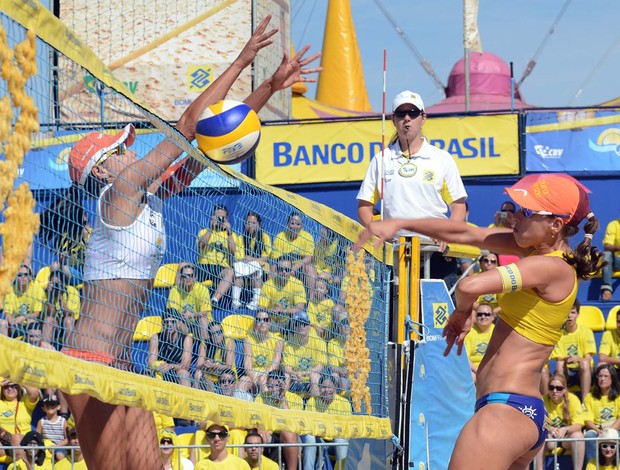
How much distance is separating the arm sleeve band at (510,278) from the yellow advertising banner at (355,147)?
28.1 feet

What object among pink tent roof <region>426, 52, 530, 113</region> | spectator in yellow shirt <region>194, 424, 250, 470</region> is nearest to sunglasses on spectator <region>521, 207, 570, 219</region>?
spectator in yellow shirt <region>194, 424, 250, 470</region>

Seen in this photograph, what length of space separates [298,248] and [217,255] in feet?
2.33

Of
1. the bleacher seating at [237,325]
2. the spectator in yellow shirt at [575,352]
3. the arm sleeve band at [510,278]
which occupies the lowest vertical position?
the bleacher seating at [237,325]

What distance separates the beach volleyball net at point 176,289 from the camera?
3.67 m

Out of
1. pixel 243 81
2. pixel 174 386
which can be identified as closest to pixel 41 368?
pixel 174 386

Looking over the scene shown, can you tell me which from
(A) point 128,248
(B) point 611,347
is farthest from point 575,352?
(A) point 128,248

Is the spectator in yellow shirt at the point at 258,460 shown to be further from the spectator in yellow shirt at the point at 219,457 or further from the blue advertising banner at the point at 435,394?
the blue advertising banner at the point at 435,394

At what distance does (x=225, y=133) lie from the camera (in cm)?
532

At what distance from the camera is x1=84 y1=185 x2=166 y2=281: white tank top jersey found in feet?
15.2

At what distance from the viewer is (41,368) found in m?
3.60

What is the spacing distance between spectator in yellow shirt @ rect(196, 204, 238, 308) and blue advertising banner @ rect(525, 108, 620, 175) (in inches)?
325

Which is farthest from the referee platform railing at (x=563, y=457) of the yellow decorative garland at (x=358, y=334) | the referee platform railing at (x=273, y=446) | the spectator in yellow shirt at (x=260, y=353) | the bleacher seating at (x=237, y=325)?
the bleacher seating at (x=237, y=325)

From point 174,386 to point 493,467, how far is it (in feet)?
4.76

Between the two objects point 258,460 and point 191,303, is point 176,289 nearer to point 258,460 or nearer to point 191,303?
point 191,303
